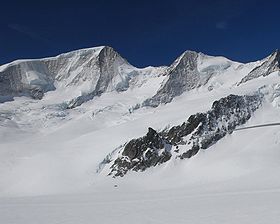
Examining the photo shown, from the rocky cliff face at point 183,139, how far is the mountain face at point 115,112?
145 millimetres

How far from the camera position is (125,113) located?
113 m

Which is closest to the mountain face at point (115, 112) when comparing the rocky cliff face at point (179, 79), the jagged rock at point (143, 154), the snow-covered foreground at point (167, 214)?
the jagged rock at point (143, 154)

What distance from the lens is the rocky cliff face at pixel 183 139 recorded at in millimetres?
60188

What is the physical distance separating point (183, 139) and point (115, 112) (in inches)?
2175

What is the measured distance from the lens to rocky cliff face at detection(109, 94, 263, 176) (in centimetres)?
6019

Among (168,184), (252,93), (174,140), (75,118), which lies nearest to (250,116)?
(252,93)

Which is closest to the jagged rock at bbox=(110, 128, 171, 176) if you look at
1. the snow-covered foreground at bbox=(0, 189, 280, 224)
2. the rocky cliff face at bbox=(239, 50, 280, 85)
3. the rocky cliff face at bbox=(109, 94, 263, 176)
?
the rocky cliff face at bbox=(109, 94, 263, 176)

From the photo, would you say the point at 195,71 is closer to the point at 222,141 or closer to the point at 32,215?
the point at 222,141

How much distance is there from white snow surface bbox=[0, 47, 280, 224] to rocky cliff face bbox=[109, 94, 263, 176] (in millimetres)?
1194

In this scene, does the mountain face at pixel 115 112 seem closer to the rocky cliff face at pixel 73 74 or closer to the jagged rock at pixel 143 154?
the jagged rock at pixel 143 154

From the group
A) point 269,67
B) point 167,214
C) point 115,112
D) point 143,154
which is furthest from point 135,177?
point 115,112

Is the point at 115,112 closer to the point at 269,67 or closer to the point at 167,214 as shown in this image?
the point at 269,67

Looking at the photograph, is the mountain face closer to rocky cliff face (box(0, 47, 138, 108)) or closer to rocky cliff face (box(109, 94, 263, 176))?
rocky cliff face (box(109, 94, 263, 176))

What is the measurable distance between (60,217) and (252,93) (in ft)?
187
